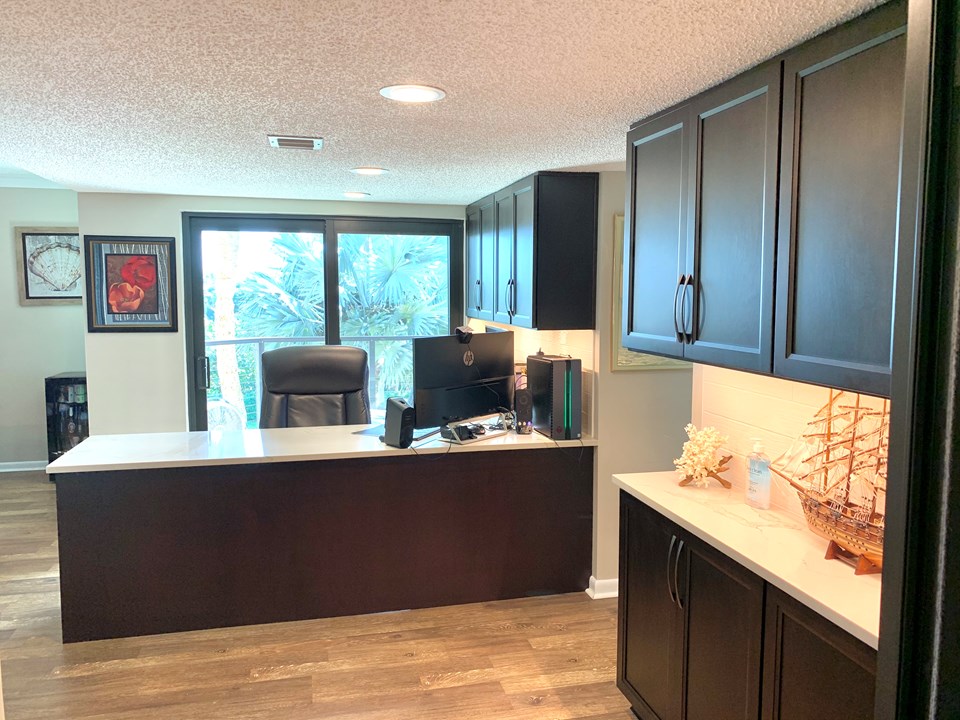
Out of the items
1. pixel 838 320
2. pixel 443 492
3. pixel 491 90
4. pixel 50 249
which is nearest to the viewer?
pixel 838 320

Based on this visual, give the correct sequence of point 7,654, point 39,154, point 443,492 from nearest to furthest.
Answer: point 7,654 < point 39,154 < point 443,492

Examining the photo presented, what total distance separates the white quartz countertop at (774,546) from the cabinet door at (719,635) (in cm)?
5

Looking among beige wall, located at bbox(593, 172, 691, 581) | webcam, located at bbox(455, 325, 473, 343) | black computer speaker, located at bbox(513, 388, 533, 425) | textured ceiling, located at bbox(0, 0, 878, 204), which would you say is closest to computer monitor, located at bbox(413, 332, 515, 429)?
webcam, located at bbox(455, 325, 473, 343)

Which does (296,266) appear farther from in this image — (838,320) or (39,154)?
(838,320)

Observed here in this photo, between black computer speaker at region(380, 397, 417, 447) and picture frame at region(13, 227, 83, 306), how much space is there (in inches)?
150

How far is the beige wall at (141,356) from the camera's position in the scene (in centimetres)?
468

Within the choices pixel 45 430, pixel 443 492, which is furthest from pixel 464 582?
pixel 45 430

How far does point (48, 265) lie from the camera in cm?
577

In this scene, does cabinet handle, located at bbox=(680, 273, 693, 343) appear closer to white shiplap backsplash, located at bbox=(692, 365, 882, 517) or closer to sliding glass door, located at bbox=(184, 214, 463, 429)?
white shiplap backsplash, located at bbox=(692, 365, 882, 517)

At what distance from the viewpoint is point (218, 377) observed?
502 centimetres

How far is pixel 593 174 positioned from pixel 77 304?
185 inches

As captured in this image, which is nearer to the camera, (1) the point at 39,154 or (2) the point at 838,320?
(2) the point at 838,320

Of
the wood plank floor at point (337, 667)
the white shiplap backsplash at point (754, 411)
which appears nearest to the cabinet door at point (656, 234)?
the white shiplap backsplash at point (754, 411)

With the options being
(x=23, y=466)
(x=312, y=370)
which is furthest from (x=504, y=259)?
(x=23, y=466)
